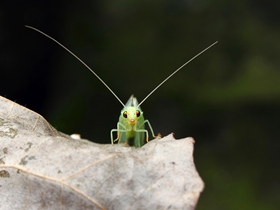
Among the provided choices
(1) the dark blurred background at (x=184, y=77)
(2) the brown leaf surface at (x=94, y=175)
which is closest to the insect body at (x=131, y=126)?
(2) the brown leaf surface at (x=94, y=175)

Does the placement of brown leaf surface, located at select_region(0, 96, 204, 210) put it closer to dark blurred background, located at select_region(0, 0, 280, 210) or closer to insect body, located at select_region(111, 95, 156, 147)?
insect body, located at select_region(111, 95, 156, 147)

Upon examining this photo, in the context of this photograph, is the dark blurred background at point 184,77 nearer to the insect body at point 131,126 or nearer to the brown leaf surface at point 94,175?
the insect body at point 131,126

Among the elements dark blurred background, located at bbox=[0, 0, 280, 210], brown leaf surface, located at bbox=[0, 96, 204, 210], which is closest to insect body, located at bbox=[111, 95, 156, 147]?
brown leaf surface, located at bbox=[0, 96, 204, 210]

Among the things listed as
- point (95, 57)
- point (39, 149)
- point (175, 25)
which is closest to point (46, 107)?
point (95, 57)

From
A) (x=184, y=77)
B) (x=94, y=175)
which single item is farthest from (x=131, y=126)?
(x=184, y=77)

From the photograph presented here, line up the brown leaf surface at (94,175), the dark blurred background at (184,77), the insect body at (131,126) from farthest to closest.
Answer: the dark blurred background at (184,77) < the insect body at (131,126) < the brown leaf surface at (94,175)

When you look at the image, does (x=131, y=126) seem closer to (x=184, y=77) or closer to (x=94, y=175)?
(x=94, y=175)
